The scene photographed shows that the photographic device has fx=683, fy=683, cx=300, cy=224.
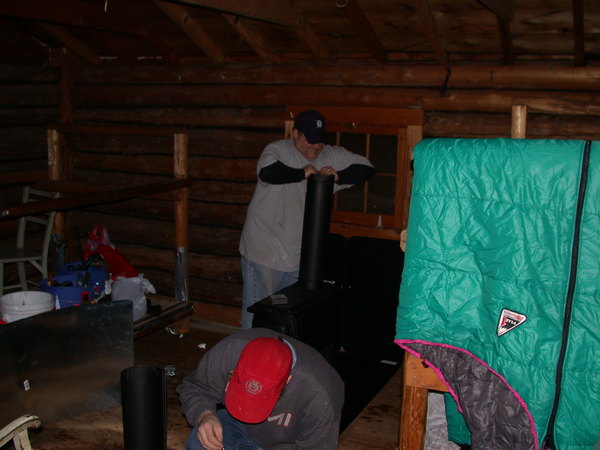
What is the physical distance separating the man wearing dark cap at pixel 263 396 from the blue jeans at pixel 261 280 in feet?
6.96

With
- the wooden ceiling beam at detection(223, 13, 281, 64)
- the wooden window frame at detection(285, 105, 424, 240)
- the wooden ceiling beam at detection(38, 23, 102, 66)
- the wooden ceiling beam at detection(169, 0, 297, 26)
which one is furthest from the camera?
the wooden ceiling beam at detection(38, 23, 102, 66)

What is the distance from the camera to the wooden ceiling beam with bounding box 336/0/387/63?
226 inches

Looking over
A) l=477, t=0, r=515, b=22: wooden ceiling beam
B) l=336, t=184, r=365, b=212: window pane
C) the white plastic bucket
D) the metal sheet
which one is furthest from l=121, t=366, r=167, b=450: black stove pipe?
l=477, t=0, r=515, b=22: wooden ceiling beam

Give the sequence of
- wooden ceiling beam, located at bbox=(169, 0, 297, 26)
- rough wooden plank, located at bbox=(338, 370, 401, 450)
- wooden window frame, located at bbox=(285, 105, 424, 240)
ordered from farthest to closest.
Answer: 1. wooden window frame, located at bbox=(285, 105, 424, 240)
2. wooden ceiling beam, located at bbox=(169, 0, 297, 26)
3. rough wooden plank, located at bbox=(338, 370, 401, 450)

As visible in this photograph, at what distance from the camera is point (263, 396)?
10.7ft

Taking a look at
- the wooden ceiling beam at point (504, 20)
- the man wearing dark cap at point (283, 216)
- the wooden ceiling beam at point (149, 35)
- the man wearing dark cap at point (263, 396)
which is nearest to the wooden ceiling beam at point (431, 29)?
the wooden ceiling beam at point (504, 20)

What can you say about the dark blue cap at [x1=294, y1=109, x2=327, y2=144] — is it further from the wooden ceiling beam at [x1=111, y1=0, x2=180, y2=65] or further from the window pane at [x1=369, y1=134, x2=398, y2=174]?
the wooden ceiling beam at [x1=111, y1=0, x2=180, y2=65]

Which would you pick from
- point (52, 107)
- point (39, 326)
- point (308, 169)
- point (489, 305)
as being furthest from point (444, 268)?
point (52, 107)

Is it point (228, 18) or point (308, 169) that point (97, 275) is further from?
point (228, 18)

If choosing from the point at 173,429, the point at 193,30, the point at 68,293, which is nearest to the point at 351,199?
the point at 193,30

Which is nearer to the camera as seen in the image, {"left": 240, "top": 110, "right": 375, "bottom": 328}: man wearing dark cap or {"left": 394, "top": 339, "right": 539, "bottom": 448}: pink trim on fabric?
{"left": 394, "top": 339, "right": 539, "bottom": 448}: pink trim on fabric

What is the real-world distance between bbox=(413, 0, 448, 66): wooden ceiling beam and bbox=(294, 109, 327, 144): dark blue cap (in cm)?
116

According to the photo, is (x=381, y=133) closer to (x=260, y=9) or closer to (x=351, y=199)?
(x=351, y=199)

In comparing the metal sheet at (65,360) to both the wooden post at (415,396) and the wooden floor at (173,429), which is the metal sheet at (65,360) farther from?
the wooden post at (415,396)
